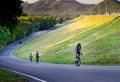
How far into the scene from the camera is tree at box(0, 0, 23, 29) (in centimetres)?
2572

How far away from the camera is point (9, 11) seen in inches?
1047

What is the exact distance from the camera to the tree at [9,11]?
25.7 meters

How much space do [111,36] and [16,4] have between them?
4035 cm

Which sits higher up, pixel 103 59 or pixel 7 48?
pixel 103 59

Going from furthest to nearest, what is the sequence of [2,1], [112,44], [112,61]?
[112,44] < [112,61] < [2,1]

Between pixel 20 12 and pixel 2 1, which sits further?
pixel 20 12

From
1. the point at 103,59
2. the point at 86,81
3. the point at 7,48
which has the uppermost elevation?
the point at 86,81

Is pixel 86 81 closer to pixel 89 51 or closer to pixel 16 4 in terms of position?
pixel 16 4

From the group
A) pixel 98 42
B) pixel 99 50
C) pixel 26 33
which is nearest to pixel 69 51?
pixel 98 42

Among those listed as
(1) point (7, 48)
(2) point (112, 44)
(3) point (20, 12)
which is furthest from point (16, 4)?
(1) point (7, 48)

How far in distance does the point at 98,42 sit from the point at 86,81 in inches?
1777

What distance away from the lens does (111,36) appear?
216ft

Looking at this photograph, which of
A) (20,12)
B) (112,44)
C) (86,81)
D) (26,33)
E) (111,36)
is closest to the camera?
(86,81)

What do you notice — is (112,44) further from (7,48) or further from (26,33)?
(26,33)
